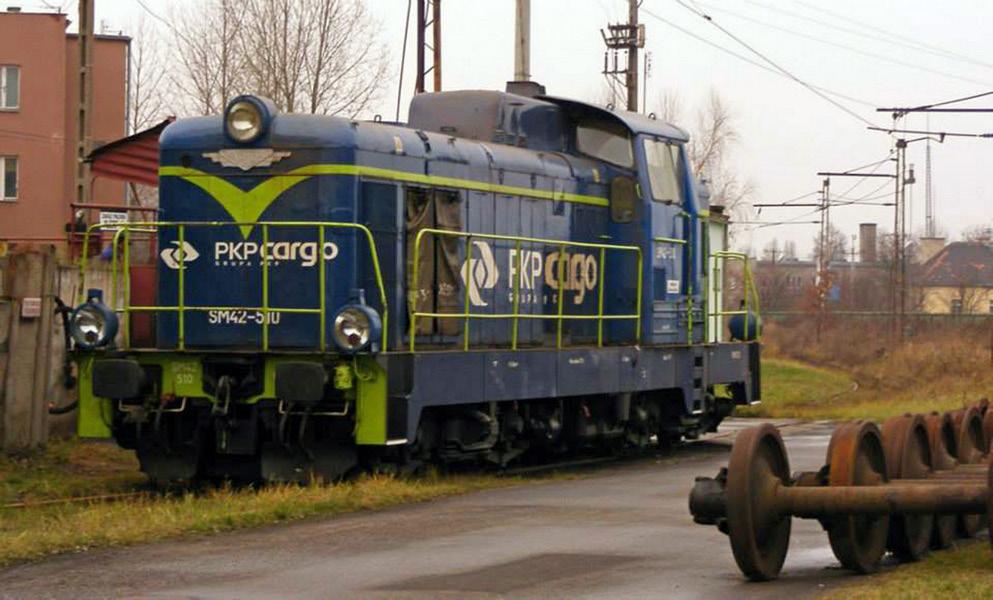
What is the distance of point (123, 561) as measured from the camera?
9625 millimetres

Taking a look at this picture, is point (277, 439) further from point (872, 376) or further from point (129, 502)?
point (872, 376)

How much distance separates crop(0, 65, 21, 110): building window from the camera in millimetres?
52344

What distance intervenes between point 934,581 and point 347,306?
20.7ft

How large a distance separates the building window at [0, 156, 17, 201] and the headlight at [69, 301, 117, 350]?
131 ft

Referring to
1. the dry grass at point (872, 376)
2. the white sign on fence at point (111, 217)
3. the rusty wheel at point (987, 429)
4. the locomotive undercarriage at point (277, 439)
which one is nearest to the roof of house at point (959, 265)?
the dry grass at point (872, 376)

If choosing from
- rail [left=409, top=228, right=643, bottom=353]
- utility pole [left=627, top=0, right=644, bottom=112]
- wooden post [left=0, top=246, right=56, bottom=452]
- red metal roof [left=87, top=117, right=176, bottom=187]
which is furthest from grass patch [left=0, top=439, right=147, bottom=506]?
utility pole [left=627, top=0, right=644, bottom=112]

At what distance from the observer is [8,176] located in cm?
5244

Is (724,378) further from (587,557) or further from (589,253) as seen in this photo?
(587,557)

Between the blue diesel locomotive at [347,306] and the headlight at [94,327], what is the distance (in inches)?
0.7

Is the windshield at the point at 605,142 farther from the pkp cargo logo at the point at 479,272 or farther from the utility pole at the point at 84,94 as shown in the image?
the utility pole at the point at 84,94

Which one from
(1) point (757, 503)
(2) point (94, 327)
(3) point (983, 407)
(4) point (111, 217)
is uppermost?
(4) point (111, 217)

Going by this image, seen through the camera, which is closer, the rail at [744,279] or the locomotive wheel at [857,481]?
the locomotive wheel at [857,481]

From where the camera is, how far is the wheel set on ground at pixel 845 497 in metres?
8.80

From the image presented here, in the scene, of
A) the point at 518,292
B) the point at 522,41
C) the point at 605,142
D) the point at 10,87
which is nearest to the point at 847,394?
the point at 522,41
